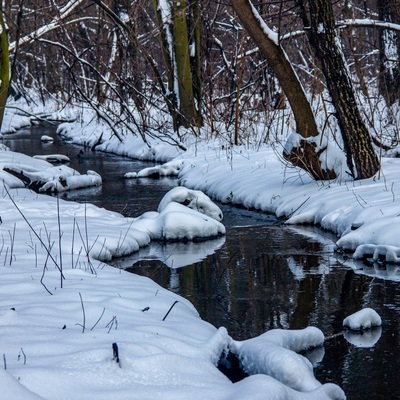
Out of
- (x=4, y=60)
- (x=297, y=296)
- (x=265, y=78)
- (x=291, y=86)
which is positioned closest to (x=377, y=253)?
(x=297, y=296)

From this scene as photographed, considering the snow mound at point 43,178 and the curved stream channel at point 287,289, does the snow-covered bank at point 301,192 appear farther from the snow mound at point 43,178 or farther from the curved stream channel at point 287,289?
the snow mound at point 43,178

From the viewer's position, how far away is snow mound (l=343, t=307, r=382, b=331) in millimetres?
4645

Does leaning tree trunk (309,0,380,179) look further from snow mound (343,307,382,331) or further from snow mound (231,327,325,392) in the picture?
snow mound (231,327,325,392)

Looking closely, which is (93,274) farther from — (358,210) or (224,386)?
(358,210)

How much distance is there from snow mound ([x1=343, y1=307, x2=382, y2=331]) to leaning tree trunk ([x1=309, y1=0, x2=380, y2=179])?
14.8 feet

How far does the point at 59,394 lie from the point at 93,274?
8.40 feet

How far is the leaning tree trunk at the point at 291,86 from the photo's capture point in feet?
30.1

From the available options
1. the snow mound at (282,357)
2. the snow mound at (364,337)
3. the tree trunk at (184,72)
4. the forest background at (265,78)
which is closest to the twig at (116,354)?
the snow mound at (282,357)

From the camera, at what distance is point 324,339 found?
4418 mm

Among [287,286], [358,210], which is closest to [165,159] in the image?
[358,210]

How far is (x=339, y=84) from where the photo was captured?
29.3 ft

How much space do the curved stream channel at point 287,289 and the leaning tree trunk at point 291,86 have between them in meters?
0.95

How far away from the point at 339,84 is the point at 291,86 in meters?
0.69

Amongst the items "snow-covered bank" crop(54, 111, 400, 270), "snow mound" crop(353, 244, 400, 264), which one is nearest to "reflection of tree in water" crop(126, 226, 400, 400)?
"snow mound" crop(353, 244, 400, 264)
